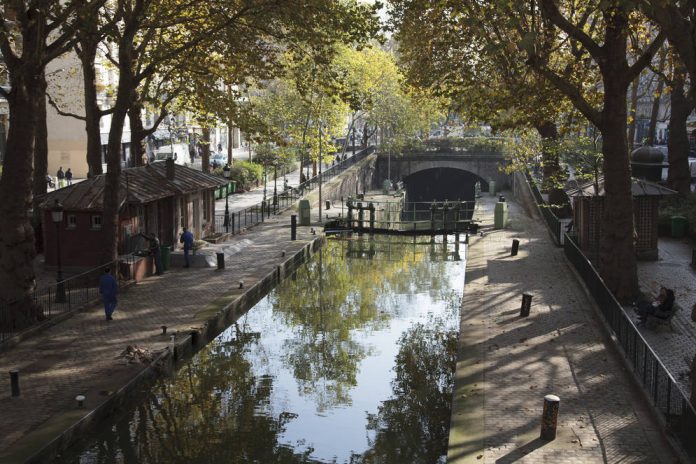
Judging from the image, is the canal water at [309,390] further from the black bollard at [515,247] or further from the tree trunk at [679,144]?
the tree trunk at [679,144]

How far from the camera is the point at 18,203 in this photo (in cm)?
2136

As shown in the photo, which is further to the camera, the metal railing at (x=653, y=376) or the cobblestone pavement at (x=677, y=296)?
the cobblestone pavement at (x=677, y=296)

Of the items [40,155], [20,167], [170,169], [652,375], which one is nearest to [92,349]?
[20,167]

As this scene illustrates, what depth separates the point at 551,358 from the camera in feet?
63.3

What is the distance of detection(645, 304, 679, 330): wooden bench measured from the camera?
2111 cm

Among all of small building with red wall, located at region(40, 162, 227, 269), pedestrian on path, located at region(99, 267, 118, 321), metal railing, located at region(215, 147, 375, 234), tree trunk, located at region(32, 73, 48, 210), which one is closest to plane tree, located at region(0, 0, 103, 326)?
pedestrian on path, located at region(99, 267, 118, 321)

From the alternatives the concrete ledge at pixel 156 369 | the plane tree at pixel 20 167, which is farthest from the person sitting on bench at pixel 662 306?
the plane tree at pixel 20 167

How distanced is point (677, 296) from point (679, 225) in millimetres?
13606

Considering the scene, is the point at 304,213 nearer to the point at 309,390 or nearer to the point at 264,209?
the point at 264,209

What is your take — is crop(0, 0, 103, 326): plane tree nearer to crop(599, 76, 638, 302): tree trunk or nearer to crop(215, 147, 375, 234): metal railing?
crop(599, 76, 638, 302): tree trunk

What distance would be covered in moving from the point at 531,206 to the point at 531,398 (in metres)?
A: 36.7

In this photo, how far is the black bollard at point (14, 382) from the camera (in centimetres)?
1627

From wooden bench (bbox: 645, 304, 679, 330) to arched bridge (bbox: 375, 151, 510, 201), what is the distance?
183 ft

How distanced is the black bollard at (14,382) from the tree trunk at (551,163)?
23611 mm
